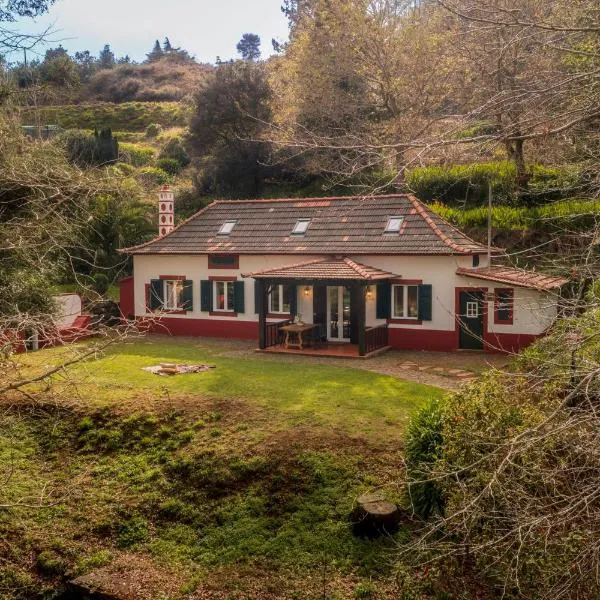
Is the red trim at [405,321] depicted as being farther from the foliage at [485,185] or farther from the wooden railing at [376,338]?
the foliage at [485,185]

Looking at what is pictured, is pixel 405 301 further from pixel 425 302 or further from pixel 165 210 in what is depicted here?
pixel 165 210

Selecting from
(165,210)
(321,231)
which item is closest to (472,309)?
(321,231)

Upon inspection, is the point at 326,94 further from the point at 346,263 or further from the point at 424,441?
the point at 424,441

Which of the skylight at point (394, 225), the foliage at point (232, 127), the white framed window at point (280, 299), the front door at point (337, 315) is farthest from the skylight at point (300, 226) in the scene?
the foliage at point (232, 127)

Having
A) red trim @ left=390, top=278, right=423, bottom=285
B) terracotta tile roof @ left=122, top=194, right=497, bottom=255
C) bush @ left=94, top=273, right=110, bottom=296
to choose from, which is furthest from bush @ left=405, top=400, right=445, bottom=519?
bush @ left=94, top=273, right=110, bottom=296

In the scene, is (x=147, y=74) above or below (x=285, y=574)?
above

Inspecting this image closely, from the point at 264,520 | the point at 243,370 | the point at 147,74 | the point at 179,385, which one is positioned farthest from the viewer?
the point at 147,74

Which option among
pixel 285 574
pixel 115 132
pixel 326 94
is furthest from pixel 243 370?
pixel 115 132
